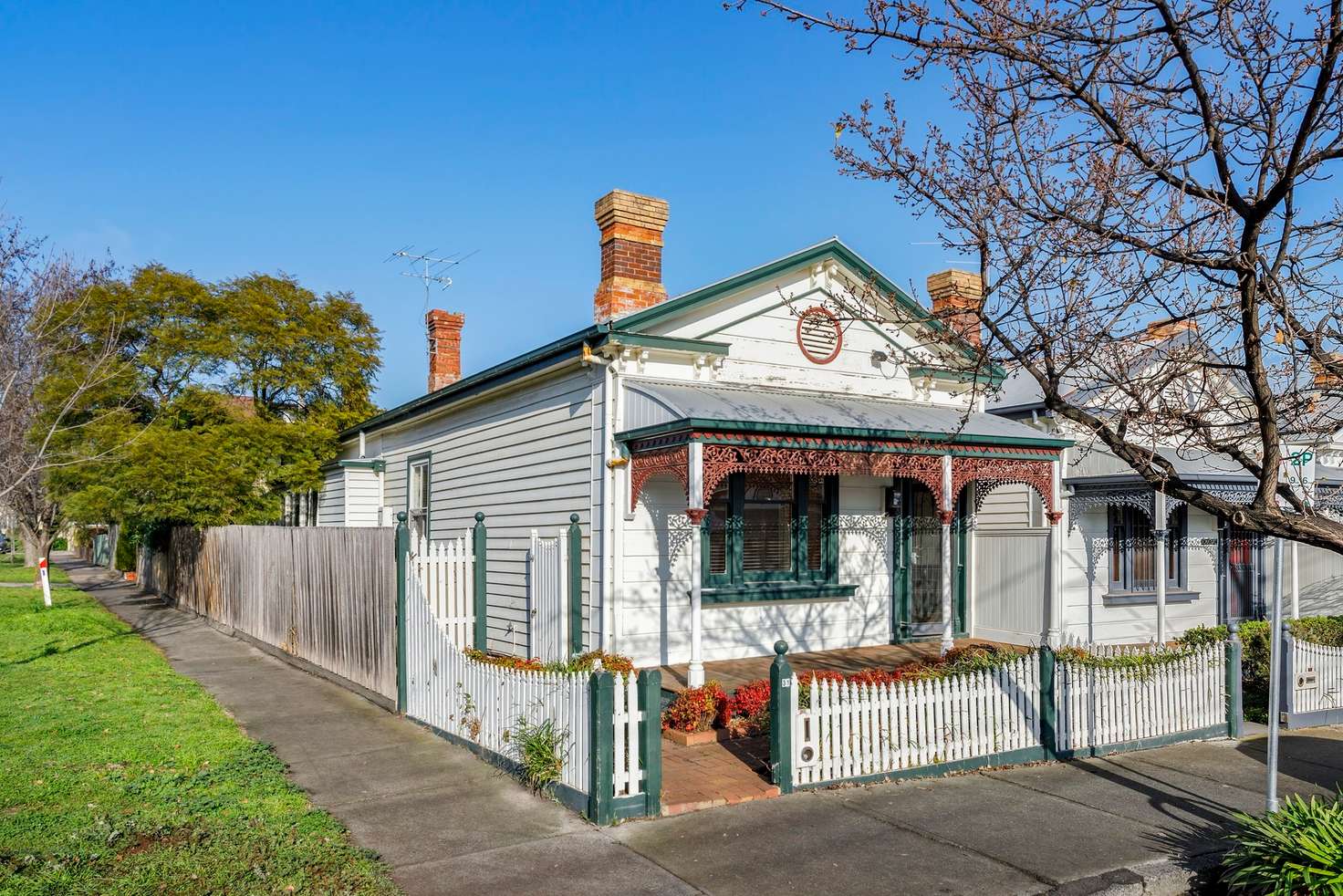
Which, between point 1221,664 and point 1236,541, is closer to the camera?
point 1221,664

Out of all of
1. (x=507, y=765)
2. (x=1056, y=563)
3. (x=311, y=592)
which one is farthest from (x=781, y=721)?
(x=311, y=592)

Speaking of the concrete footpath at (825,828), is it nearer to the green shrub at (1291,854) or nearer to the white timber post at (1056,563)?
the green shrub at (1291,854)

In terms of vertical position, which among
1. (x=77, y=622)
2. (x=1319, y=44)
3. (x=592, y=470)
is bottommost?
(x=77, y=622)

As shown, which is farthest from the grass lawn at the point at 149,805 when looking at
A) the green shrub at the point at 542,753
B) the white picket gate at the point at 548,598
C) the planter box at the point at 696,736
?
the white picket gate at the point at 548,598

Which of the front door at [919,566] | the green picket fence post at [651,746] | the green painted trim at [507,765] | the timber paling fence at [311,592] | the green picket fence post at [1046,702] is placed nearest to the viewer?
the green picket fence post at [651,746]

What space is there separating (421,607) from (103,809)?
3.27 meters

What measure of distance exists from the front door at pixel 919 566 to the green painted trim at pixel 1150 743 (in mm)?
4453

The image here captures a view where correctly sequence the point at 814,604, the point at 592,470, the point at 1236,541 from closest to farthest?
the point at 592,470, the point at 814,604, the point at 1236,541

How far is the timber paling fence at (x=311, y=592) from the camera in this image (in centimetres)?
1067

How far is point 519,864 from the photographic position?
5.97 m

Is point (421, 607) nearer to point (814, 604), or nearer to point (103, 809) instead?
point (103, 809)

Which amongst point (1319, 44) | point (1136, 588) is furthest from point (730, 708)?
point (1136, 588)

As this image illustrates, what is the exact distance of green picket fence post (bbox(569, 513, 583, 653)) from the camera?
10914 mm

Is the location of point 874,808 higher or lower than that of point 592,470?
lower
